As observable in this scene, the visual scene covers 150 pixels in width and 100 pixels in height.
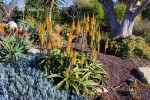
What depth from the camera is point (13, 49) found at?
263 inches

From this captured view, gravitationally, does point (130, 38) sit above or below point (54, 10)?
below

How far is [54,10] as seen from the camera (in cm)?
1770

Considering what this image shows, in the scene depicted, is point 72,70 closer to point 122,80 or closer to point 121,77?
point 122,80

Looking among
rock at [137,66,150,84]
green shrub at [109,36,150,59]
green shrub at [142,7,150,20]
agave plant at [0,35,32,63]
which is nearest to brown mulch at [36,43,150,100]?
rock at [137,66,150,84]

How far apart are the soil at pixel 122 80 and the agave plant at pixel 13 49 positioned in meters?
2.17

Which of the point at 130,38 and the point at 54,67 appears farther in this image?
the point at 130,38

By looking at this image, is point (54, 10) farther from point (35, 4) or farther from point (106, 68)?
point (106, 68)

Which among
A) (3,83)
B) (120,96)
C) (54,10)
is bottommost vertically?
(120,96)

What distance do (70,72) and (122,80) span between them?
1849 millimetres

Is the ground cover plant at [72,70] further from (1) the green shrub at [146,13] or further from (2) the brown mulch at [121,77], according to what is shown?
(1) the green shrub at [146,13]

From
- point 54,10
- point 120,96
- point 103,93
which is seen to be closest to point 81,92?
point 103,93

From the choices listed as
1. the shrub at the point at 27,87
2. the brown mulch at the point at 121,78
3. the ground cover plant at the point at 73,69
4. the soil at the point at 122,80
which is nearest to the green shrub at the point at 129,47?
the ground cover plant at the point at 73,69

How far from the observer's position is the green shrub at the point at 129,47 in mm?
8820

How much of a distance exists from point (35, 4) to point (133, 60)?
11.3 meters
